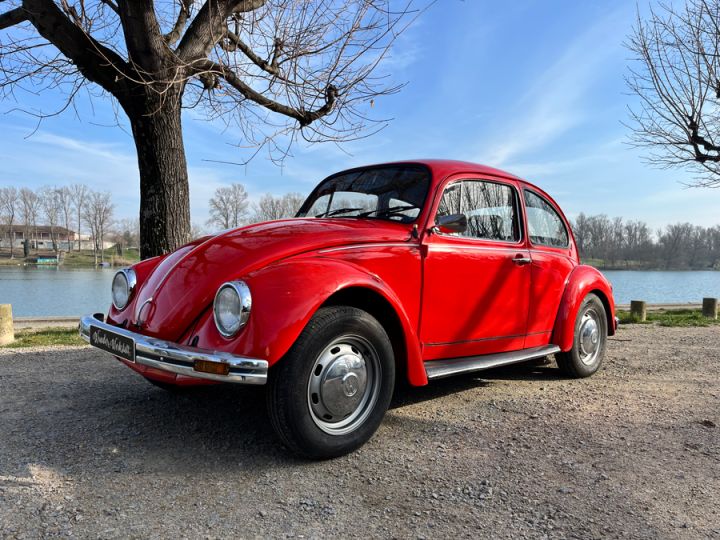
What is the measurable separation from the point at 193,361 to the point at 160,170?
473 centimetres

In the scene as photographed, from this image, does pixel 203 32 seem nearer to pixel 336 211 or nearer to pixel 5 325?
pixel 336 211

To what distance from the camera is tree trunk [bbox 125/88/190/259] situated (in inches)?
250

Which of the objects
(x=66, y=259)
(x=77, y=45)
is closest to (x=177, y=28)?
(x=77, y=45)

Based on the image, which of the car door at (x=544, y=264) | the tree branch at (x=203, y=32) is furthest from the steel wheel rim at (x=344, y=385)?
the tree branch at (x=203, y=32)

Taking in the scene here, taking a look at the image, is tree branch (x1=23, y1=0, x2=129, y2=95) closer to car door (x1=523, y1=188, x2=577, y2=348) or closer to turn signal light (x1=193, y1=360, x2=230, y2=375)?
turn signal light (x1=193, y1=360, x2=230, y2=375)

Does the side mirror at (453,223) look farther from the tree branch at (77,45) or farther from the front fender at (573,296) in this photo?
the tree branch at (77,45)

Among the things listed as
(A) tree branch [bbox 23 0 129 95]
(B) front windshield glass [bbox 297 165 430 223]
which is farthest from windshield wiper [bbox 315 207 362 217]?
(A) tree branch [bbox 23 0 129 95]

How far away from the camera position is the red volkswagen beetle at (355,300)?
2.55 meters

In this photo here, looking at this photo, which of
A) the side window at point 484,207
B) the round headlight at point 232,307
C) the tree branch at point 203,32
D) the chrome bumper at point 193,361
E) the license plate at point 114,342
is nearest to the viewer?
the chrome bumper at point 193,361

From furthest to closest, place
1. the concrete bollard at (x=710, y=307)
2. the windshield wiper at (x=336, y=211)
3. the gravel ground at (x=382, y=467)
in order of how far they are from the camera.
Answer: the concrete bollard at (x=710, y=307), the windshield wiper at (x=336, y=211), the gravel ground at (x=382, y=467)

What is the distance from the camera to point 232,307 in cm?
255

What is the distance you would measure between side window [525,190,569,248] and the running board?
1033mm

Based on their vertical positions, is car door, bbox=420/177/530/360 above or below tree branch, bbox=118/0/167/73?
below

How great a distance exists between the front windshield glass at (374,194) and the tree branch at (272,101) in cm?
324
